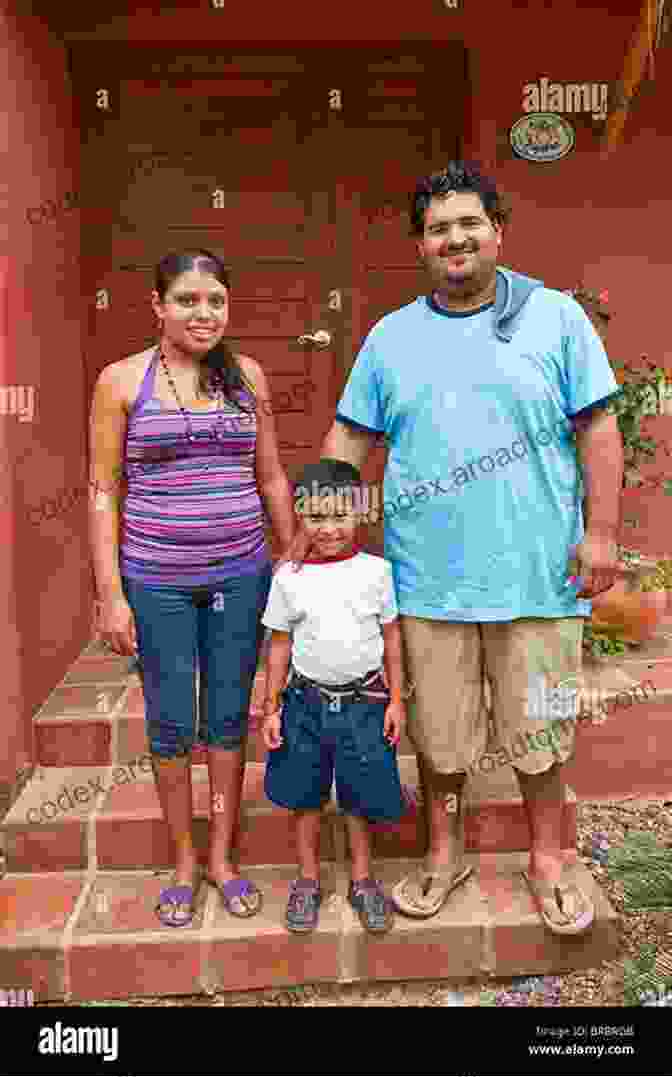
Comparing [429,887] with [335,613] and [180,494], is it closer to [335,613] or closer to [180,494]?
[335,613]

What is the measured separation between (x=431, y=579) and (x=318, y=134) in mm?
2624

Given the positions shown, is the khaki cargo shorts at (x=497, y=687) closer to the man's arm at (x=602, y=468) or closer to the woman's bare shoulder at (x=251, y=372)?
the man's arm at (x=602, y=468)

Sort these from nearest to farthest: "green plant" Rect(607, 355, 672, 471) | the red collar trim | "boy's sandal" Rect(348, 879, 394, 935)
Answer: the red collar trim, "boy's sandal" Rect(348, 879, 394, 935), "green plant" Rect(607, 355, 672, 471)

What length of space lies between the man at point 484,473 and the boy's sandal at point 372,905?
1.32 ft

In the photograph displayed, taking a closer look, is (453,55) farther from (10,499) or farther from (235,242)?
(10,499)

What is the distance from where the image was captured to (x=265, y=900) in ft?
9.41

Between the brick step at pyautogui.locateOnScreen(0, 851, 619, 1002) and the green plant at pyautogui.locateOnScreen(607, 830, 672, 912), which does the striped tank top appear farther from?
the green plant at pyautogui.locateOnScreen(607, 830, 672, 912)

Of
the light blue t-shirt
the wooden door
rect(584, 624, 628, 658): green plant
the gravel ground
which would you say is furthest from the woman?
the wooden door

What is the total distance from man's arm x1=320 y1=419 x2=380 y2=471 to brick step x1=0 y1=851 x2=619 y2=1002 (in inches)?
50.8

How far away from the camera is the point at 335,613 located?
2.55 m

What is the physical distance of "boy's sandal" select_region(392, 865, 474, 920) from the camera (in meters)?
2.76

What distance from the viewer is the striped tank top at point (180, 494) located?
8.31ft

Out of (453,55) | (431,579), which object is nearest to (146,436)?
(431,579)

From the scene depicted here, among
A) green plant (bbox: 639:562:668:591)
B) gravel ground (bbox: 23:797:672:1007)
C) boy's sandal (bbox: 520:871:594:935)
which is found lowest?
gravel ground (bbox: 23:797:672:1007)
